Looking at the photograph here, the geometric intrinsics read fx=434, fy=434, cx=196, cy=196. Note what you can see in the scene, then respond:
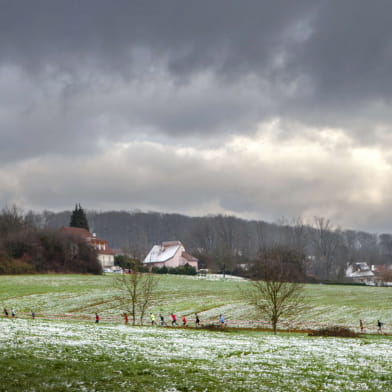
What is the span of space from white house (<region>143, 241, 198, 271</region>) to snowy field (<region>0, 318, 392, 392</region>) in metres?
116

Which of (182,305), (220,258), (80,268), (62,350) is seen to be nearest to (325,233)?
(220,258)

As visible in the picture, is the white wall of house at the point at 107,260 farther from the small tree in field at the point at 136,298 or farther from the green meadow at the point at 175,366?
the green meadow at the point at 175,366

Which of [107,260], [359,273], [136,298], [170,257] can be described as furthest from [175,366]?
[359,273]

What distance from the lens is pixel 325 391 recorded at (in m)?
13.0

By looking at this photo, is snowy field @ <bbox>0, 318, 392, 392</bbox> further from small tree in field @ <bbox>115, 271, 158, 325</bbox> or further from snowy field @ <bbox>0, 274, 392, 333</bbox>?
snowy field @ <bbox>0, 274, 392, 333</bbox>

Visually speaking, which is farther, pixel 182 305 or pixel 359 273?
pixel 359 273

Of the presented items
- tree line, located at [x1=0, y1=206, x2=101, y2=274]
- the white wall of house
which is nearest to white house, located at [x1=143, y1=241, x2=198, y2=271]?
the white wall of house

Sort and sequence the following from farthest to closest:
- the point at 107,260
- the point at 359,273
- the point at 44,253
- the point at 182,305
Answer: the point at 359,273, the point at 107,260, the point at 44,253, the point at 182,305

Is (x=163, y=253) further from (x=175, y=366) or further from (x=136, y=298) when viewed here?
(x=175, y=366)

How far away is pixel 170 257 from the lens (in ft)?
452

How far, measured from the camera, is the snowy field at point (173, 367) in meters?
12.5

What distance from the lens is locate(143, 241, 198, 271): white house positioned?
452 ft

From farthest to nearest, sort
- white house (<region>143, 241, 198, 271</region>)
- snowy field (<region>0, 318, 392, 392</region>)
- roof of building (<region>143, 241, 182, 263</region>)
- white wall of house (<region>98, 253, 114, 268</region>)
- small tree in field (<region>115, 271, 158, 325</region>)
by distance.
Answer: white wall of house (<region>98, 253, 114, 268</region>) → roof of building (<region>143, 241, 182, 263</region>) → white house (<region>143, 241, 198, 271</region>) → small tree in field (<region>115, 271, 158, 325</region>) → snowy field (<region>0, 318, 392, 392</region>)

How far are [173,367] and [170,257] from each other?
123350mm
